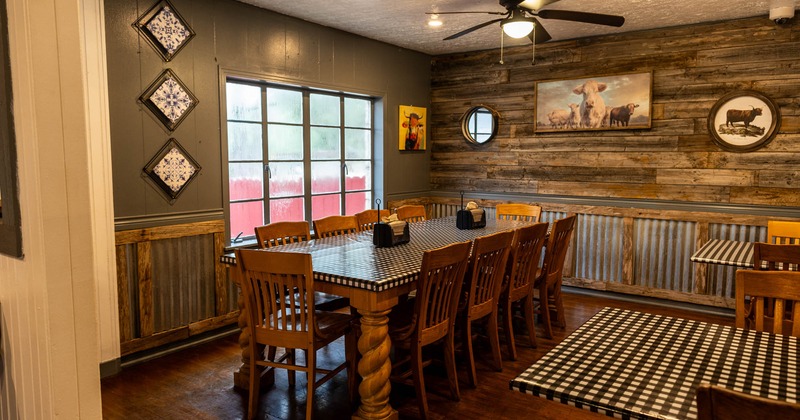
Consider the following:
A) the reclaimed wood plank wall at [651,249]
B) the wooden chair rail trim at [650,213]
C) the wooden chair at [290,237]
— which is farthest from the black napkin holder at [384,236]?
the reclaimed wood plank wall at [651,249]

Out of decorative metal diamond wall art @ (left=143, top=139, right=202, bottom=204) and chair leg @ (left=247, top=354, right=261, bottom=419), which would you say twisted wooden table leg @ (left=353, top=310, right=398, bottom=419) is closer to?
chair leg @ (left=247, top=354, right=261, bottom=419)

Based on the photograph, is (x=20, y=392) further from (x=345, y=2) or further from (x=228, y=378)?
(x=345, y=2)

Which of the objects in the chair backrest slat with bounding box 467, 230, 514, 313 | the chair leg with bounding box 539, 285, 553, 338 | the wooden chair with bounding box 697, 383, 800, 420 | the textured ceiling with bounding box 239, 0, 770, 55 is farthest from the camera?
the textured ceiling with bounding box 239, 0, 770, 55

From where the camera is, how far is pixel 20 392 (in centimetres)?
176

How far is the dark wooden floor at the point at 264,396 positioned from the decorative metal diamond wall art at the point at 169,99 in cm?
161

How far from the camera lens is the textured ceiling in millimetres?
4020

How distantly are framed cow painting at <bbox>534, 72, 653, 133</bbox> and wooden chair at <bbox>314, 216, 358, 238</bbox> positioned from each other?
2482 millimetres

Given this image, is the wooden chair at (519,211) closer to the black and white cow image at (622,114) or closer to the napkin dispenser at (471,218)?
the napkin dispenser at (471,218)

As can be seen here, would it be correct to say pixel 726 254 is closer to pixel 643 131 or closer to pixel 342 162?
pixel 643 131

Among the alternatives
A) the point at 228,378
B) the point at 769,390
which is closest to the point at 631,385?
the point at 769,390

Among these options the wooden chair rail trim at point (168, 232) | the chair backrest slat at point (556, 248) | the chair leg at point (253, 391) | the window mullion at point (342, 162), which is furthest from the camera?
the window mullion at point (342, 162)

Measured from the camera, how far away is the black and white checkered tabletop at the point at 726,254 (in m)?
3.16

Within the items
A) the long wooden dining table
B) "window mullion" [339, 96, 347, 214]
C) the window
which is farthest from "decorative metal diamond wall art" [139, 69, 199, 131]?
"window mullion" [339, 96, 347, 214]

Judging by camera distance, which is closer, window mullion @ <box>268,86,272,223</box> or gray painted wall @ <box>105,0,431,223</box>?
gray painted wall @ <box>105,0,431,223</box>
